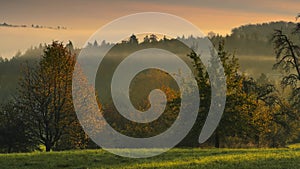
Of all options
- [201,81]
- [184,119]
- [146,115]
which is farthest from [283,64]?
[146,115]

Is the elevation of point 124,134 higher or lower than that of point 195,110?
lower

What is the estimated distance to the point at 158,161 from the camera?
30.7 meters

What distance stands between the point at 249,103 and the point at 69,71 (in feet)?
77.7

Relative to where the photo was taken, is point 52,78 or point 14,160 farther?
point 52,78

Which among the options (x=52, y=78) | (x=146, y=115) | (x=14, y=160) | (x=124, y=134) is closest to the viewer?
(x=14, y=160)

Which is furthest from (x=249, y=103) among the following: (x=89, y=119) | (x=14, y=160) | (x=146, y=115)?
(x=146, y=115)

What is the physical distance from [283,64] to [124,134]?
144 ft

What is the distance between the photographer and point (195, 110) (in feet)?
199

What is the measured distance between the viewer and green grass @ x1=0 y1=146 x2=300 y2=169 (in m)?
26.5

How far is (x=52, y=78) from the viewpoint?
54875 mm

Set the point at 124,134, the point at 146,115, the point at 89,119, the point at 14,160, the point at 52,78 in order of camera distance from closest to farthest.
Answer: the point at 14,160 → the point at 52,78 → the point at 89,119 → the point at 124,134 → the point at 146,115

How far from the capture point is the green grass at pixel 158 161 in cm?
2653

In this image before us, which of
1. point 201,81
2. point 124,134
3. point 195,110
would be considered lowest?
point 124,134

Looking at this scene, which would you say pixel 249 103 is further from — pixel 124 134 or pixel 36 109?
pixel 124 134
